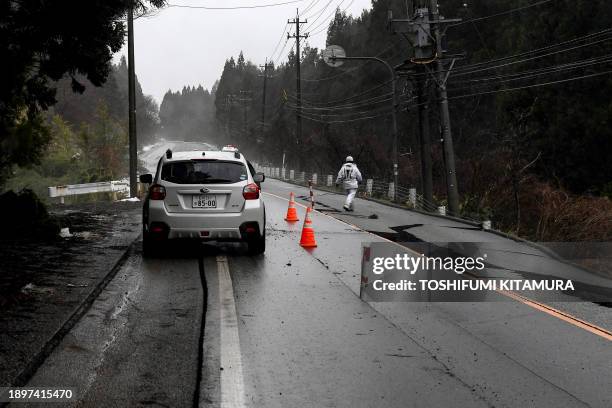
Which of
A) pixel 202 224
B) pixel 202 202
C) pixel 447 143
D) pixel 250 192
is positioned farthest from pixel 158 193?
pixel 447 143

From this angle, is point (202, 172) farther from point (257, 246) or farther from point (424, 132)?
point (424, 132)

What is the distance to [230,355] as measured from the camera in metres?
5.94

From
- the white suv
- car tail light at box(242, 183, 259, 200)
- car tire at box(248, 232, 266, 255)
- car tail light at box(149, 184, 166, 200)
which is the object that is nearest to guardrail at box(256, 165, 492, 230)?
car tire at box(248, 232, 266, 255)

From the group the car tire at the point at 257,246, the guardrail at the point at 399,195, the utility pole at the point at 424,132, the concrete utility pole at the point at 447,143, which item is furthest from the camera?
the utility pole at the point at 424,132

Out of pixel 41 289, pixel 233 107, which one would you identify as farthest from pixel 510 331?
pixel 233 107

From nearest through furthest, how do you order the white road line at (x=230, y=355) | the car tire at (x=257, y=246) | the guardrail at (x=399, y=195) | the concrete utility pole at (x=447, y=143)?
the white road line at (x=230, y=355), the car tire at (x=257, y=246), the concrete utility pole at (x=447, y=143), the guardrail at (x=399, y=195)

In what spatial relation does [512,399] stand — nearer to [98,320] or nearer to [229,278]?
[98,320]

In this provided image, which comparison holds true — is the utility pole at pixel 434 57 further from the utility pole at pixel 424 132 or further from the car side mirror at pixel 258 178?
the car side mirror at pixel 258 178

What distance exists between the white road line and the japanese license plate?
2441 millimetres

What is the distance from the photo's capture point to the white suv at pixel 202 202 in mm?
11242

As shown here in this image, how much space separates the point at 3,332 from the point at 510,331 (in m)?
4.92

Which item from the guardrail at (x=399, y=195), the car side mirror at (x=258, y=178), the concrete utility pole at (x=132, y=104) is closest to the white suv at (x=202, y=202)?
the car side mirror at (x=258, y=178)

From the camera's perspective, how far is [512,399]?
499cm

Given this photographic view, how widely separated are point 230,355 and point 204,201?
5.72 meters
